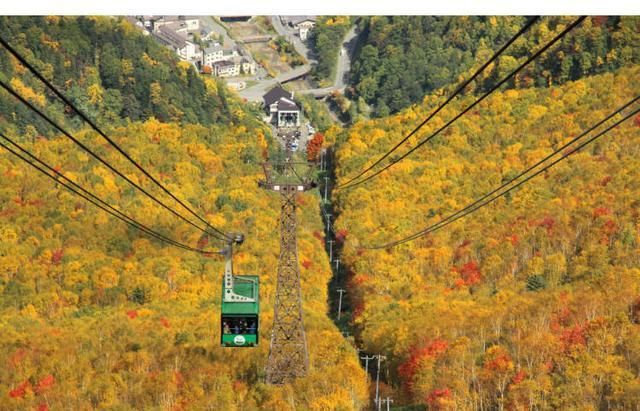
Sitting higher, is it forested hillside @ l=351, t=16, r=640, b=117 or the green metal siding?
forested hillside @ l=351, t=16, r=640, b=117

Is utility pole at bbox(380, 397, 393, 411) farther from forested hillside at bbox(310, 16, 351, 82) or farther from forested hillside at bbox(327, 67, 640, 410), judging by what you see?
forested hillside at bbox(310, 16, 351, 82)

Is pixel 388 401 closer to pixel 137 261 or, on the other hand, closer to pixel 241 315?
pixel 241 315

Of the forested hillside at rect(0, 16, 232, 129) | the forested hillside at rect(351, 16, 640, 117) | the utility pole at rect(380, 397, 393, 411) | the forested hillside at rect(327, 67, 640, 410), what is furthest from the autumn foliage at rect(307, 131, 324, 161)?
the utility pole at rect(380, 397, 393, 411)

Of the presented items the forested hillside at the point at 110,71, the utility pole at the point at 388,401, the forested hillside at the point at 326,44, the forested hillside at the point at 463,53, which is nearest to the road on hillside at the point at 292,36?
the forested hillside at the point at 326,44

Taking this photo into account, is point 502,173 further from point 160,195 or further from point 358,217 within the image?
point 160,195

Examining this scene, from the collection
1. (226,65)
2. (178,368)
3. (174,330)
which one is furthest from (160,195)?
(178,368)

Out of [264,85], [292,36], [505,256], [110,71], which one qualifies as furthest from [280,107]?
[505,256]
